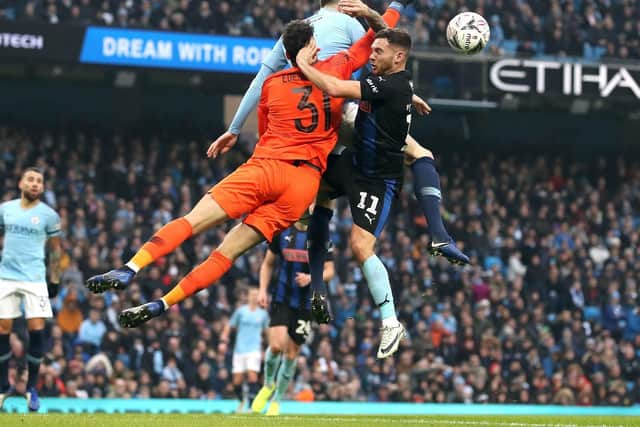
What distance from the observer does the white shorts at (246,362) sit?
1800 cm

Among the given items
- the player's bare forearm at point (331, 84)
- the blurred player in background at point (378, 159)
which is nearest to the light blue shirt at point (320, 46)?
the blurred player in background at point (378, 159)

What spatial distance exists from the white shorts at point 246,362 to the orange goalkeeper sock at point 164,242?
329 inches

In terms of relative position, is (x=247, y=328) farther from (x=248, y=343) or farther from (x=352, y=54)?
(x=352, y=54)

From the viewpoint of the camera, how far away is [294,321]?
45.8ft

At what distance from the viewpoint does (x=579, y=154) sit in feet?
104

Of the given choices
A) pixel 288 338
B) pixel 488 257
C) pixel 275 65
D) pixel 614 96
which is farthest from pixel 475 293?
pixel 275 65

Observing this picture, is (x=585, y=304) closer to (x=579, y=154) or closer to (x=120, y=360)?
(x=579, y=154)

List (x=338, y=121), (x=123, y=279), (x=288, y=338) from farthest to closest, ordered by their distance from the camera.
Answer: (x=288, y=338)
(x=338, y=121)
(x=123, y=279)

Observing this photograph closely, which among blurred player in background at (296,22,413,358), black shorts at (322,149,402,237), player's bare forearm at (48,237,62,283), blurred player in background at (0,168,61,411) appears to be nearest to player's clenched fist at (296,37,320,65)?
blurred player in background at (296,22,413,358)

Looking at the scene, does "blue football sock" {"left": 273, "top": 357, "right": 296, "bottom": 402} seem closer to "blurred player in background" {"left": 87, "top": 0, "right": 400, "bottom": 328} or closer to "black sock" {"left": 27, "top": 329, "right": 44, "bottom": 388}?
"black sock" {"left": 27, "top": 329, "right": 44, "bottom": 388}

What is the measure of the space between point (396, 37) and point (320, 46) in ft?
3.17

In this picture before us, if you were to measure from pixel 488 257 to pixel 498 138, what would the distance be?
626 cm

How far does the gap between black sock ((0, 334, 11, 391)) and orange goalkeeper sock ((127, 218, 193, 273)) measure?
4265 millimetres

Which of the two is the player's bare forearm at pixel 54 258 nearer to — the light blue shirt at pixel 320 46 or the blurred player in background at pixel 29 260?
the blurred player in background at pixel 29 260
